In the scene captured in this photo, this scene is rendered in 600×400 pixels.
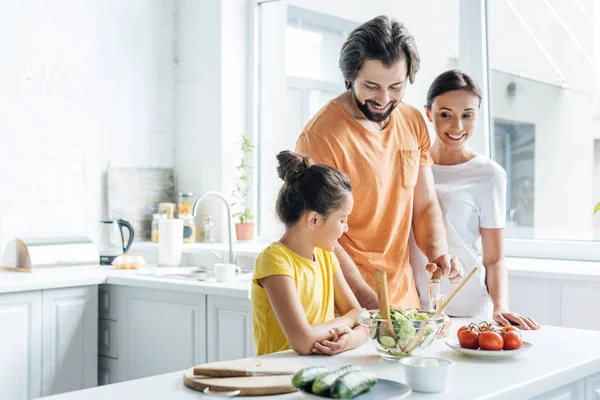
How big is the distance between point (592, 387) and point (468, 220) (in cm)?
72

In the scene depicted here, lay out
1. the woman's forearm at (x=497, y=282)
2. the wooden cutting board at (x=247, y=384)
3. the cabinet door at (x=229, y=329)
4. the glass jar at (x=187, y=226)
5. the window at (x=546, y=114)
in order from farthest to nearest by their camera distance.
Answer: the glass jar at (x=187, y=226)
the window at (x=546, y=114)
the cabinet door at (x=229, y=329)
the woman's forearm at (x=497, y=282)
the wooden cutting board at (x=247, y=384)

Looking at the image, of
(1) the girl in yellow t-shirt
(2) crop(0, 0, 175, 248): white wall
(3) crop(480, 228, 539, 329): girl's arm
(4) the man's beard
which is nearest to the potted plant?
(2) crop(0, 0, 175, 248): white wall

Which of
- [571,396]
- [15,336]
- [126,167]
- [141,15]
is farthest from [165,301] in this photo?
[571,396]

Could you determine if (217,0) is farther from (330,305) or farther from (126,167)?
(330,305)

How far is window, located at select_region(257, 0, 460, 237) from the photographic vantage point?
420cm

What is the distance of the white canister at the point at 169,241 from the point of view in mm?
3918

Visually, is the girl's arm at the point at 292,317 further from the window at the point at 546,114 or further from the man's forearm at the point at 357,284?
the window at the point at 546,114

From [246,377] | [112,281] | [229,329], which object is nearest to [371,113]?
[246,377]

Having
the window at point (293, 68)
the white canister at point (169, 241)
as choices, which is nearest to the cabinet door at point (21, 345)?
the white canister at point (169, 241)

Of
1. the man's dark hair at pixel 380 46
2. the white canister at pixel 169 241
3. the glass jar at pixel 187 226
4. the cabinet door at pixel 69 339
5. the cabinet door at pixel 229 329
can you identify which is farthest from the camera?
the glass jar at pixel 187 226

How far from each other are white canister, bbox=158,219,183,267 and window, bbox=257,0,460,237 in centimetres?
65

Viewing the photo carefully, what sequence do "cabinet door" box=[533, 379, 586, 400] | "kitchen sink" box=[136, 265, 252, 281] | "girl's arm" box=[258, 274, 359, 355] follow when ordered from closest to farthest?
"cabinet door" box=[533, 379, 586, 400]
"girl's arm" box=[258, 274, 359, 355]
"kitchen sink" box=[136, 265, 252, 281]

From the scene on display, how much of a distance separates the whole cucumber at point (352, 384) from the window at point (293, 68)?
2.87 meters

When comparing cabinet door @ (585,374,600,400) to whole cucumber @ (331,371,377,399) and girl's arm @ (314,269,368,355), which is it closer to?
girl's arm @ (314,269,368,355)
